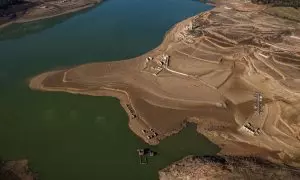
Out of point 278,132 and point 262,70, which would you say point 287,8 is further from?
point 278,132

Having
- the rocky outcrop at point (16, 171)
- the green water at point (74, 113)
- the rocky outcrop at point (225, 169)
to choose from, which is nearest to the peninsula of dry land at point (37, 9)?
the green water at point (74, 113)

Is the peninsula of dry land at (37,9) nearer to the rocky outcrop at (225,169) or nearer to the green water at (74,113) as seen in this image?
the green water at (74,113)

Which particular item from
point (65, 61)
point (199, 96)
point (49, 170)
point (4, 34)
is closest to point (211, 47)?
point (199, 96)

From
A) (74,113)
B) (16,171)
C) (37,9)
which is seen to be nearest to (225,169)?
(16,171)

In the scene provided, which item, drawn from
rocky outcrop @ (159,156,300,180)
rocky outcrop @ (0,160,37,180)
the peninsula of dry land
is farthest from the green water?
the peninsula of dry land

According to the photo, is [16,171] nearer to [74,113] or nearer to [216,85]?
[74,113]

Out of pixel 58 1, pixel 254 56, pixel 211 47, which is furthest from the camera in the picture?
pixel 58 1

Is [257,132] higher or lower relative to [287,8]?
lower

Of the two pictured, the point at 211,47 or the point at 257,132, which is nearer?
the point at 257,132

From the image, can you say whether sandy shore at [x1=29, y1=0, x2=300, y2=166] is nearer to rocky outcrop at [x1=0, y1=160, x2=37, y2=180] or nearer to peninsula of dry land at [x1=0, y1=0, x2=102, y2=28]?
rocky outcrop at [x1=0, y1=160, x2=37, y2=180]
